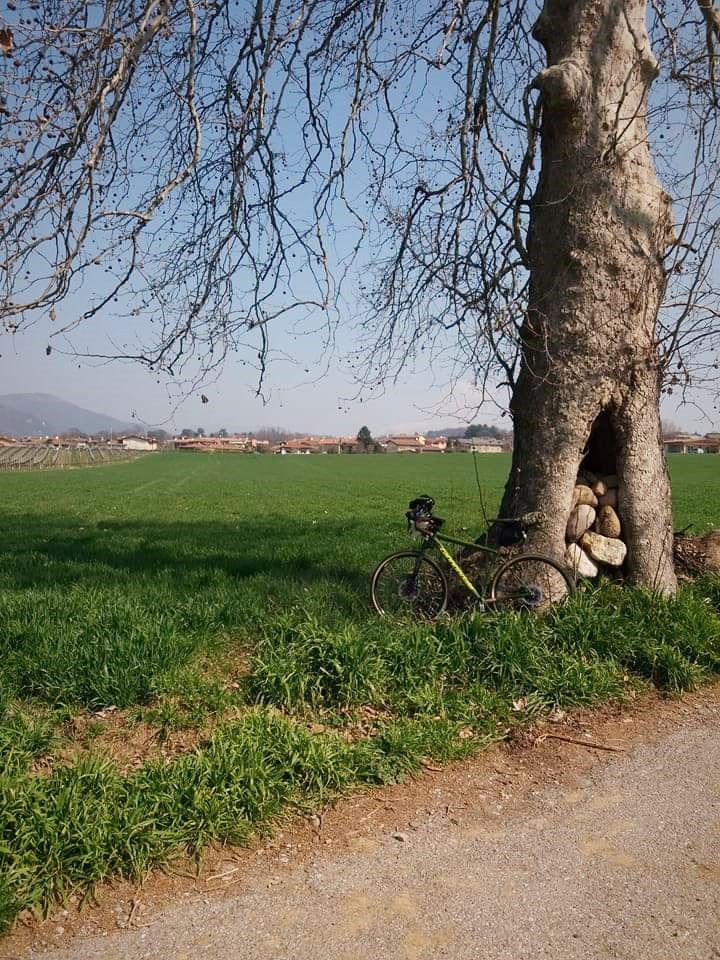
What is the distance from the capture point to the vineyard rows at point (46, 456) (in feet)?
196

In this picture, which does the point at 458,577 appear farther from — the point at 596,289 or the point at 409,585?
the point at 596,289

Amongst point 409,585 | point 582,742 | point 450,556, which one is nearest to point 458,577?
point 450,556

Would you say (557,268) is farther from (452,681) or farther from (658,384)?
(452,681)

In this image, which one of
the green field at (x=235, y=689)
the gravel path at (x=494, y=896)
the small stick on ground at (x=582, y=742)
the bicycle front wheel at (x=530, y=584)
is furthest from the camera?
the bicycle front wheel at (x=530, y=584)

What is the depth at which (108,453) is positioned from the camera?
90125 millimetres

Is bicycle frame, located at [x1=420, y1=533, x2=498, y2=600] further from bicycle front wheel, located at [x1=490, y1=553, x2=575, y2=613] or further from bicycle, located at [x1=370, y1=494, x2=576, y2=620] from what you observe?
bicycle front wheel, located at [x1=490, y1=553, x2=575, y2=613]

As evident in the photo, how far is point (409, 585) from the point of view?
5.77 metres

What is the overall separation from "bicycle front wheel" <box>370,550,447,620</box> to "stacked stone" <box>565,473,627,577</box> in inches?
43.2

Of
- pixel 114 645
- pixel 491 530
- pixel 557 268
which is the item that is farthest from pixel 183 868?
pixel 557 268

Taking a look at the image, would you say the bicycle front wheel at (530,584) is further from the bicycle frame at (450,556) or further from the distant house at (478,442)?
the distant house at (478,442)

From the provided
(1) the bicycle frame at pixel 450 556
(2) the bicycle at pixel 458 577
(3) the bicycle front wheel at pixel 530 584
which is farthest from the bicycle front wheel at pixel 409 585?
(3) the bicycle front wheel at pixel 530 584

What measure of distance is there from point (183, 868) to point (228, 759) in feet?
1.88

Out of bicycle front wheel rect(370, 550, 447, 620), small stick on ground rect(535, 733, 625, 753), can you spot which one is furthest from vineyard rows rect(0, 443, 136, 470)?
small stick on ground rect(535, 733, 625, 753)

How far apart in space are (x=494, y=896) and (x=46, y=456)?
70.0m
